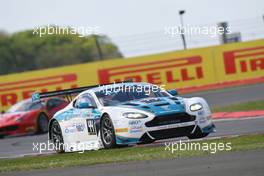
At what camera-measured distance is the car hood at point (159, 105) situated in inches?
546

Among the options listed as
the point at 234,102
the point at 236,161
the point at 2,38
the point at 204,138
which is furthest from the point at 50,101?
the point at 2,38

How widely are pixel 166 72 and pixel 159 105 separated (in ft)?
66.9

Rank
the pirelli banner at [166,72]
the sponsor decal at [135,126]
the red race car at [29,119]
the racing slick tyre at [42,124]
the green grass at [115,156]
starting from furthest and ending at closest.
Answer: the pirelli banner at [166,72], the red race car at [29,119], the racing slick tyre at [42,124], the sponsor decal at [135,126], the green grass at [115,156]

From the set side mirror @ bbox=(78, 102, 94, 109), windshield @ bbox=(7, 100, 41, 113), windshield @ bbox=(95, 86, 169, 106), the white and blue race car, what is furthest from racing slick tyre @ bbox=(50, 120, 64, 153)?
windshield @ bbox=(7, 100, 41, 113)

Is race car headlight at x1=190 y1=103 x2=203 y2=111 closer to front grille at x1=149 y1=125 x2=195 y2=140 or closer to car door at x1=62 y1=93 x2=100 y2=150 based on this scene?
front grille at x1=149 y1=125 x2=195 y2=140

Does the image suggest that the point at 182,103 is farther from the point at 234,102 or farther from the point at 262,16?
the point at 262,16

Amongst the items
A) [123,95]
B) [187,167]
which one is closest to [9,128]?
[123,95]

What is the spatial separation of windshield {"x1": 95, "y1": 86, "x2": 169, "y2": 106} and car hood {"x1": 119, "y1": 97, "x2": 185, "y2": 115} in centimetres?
43

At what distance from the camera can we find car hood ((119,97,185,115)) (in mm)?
13867

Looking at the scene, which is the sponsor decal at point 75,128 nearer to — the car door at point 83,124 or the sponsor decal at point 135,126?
the car door at point 83,124

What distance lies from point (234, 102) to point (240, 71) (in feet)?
25.9

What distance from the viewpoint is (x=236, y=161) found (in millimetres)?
10109

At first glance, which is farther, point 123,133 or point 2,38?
point 2,38

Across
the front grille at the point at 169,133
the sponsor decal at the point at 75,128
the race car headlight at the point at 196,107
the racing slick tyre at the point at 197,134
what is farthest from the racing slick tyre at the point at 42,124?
the front grille at the point at 169,133
